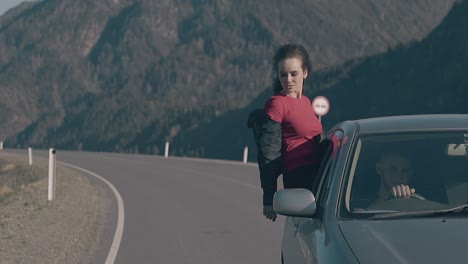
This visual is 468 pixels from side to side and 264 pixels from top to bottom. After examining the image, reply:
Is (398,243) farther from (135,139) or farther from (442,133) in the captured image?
(135,139)

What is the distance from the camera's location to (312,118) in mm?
6375

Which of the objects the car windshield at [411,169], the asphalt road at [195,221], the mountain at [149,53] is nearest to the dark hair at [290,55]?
the car windshield at [411,169]

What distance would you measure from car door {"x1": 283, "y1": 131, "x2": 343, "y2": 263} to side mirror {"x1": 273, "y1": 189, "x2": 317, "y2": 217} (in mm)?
118

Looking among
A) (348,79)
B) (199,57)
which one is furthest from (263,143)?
(199,57)

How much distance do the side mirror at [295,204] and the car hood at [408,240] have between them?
304 mm

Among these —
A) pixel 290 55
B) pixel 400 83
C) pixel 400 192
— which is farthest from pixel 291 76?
pixel 400 83

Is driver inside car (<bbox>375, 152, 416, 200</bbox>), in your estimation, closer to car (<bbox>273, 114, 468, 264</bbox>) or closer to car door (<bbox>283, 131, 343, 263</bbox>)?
car (<bbox>273, 114, 468, 264</bbox>)

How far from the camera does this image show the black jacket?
608cm

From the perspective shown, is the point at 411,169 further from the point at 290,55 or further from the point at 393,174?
the point at 290,55

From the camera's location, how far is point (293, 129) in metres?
6.22

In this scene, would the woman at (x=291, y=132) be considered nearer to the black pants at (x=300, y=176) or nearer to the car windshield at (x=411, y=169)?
the black pants at (x=300, y=176)

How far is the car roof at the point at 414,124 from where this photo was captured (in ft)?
18.4

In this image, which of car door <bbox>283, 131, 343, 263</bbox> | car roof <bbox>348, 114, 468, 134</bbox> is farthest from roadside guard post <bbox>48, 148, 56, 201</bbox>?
car roof <bbox>348, 114, 468, 134</bbox>

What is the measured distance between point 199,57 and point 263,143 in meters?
159
